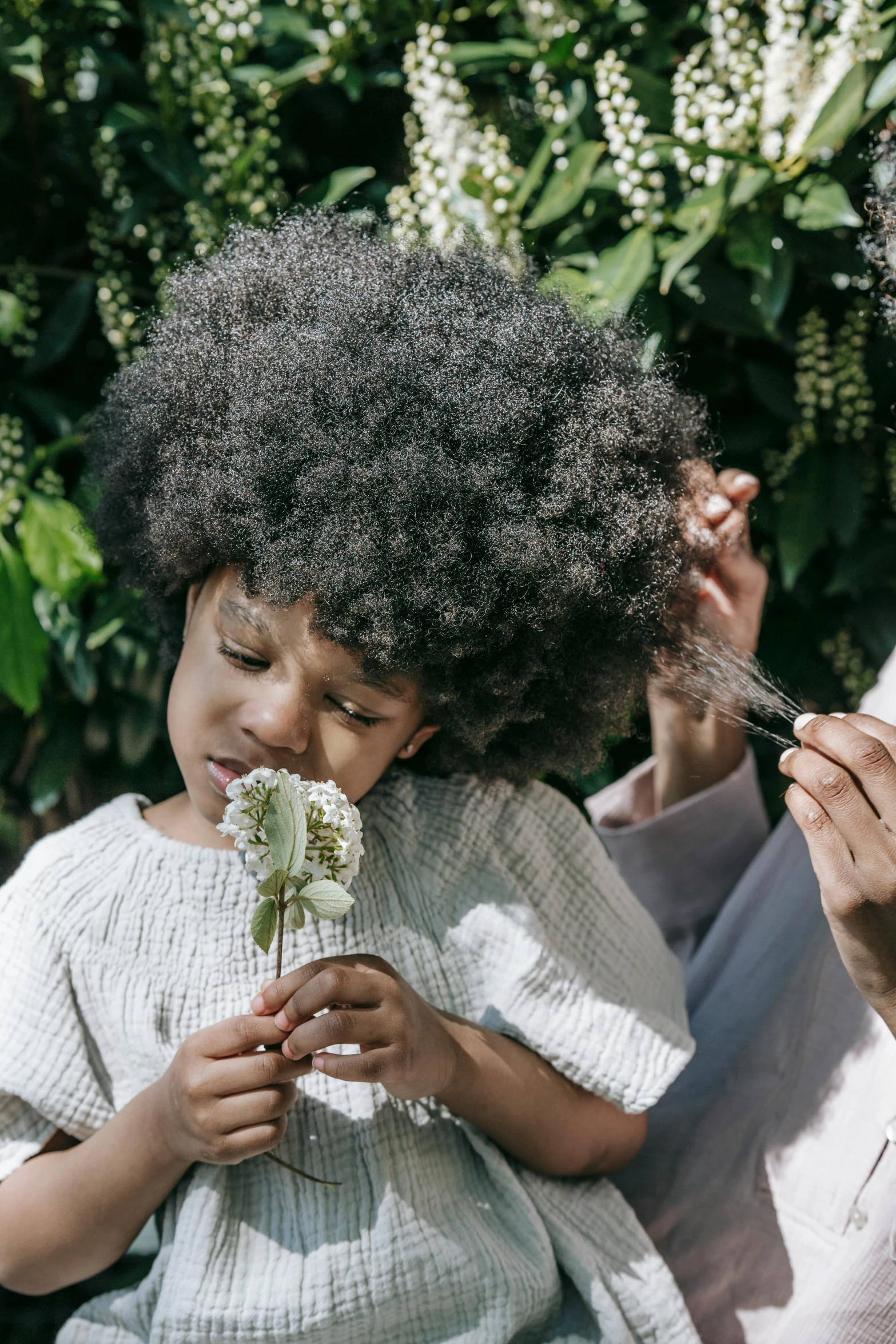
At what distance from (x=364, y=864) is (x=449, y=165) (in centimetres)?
108

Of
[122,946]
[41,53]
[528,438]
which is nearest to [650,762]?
[528,438]

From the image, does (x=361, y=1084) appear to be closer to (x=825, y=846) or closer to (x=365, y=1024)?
(x=365, y=1024)

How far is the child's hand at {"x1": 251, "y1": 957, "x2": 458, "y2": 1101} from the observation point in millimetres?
1027

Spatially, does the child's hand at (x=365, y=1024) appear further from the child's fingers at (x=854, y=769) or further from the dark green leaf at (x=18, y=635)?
the dark green leaf at (x=18, y=635)

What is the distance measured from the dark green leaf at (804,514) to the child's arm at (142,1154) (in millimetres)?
1118

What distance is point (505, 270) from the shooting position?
1.26 m

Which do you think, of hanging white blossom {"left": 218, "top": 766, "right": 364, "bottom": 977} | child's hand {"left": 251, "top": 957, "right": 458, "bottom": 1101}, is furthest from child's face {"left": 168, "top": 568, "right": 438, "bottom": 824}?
child's hand {"left": 251, "top": 957, "right": 458, "bottom": 1101}

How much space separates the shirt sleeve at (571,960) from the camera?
1.31 meters

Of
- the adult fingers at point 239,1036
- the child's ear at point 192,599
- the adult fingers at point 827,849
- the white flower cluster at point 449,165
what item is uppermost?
the white flower cluster at point 449,165

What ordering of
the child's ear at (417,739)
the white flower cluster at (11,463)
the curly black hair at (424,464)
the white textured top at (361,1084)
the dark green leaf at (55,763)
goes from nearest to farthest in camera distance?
the curly black hair at (424,464), the white textured top at (361,1084), the child's ear at (417,739), the white flower cluster at (11,463), the dark green leaf at (55,763)

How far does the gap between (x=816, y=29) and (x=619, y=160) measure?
13.6 inches

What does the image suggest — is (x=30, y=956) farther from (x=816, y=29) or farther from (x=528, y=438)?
(x=816, y=29)

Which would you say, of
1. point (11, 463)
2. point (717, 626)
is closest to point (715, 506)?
point (717, 626)

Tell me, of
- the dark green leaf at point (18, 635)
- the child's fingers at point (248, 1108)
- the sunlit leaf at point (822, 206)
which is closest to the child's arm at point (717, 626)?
the sunlit leaf at point (822, 206)
